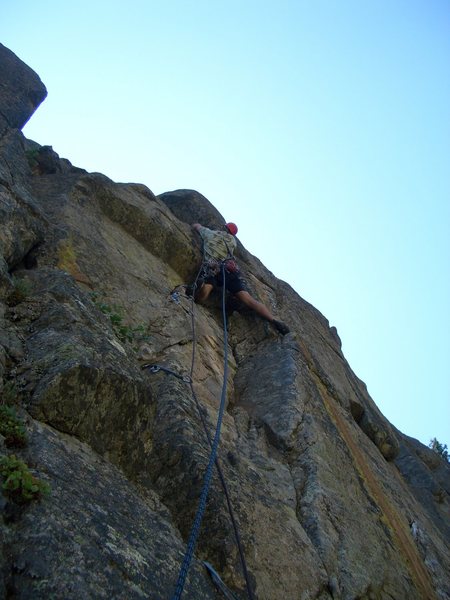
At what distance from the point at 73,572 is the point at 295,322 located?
27.2 ft

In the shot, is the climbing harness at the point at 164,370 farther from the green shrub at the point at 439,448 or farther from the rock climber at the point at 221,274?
the green shrub at the point at 439,448

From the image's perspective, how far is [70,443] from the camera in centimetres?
369

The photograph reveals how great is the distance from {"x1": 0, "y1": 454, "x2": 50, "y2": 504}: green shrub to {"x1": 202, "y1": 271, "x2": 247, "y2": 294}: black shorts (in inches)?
267

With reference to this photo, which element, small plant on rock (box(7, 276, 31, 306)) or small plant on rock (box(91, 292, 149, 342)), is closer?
small plant on rock (box(7, 276, 31, 306))

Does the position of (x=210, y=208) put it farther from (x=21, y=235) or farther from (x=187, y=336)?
(x=21, y=235)

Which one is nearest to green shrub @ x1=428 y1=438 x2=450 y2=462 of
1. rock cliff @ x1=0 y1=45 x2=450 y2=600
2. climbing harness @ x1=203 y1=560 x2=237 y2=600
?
rock cliff @ x1=0 y1=45 x2=450 y2=600

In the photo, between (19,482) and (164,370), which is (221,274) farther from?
(19,482)

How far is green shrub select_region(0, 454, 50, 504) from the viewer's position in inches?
110

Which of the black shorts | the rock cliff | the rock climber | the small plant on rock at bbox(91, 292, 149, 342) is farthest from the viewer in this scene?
the black shorts

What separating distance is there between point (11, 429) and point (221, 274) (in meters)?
6.74

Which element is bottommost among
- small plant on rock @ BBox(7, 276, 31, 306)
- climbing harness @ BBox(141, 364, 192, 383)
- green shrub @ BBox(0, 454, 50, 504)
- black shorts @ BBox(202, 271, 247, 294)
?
green shrub @ BBox(0, 454, 50, 504)

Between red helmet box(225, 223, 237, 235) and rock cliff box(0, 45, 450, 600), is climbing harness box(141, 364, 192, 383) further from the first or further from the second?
red helmet box(225, 223, 237, 235)

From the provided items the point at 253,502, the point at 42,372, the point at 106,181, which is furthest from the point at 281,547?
the point at 106,181

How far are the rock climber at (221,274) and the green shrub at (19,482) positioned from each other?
247 inches
